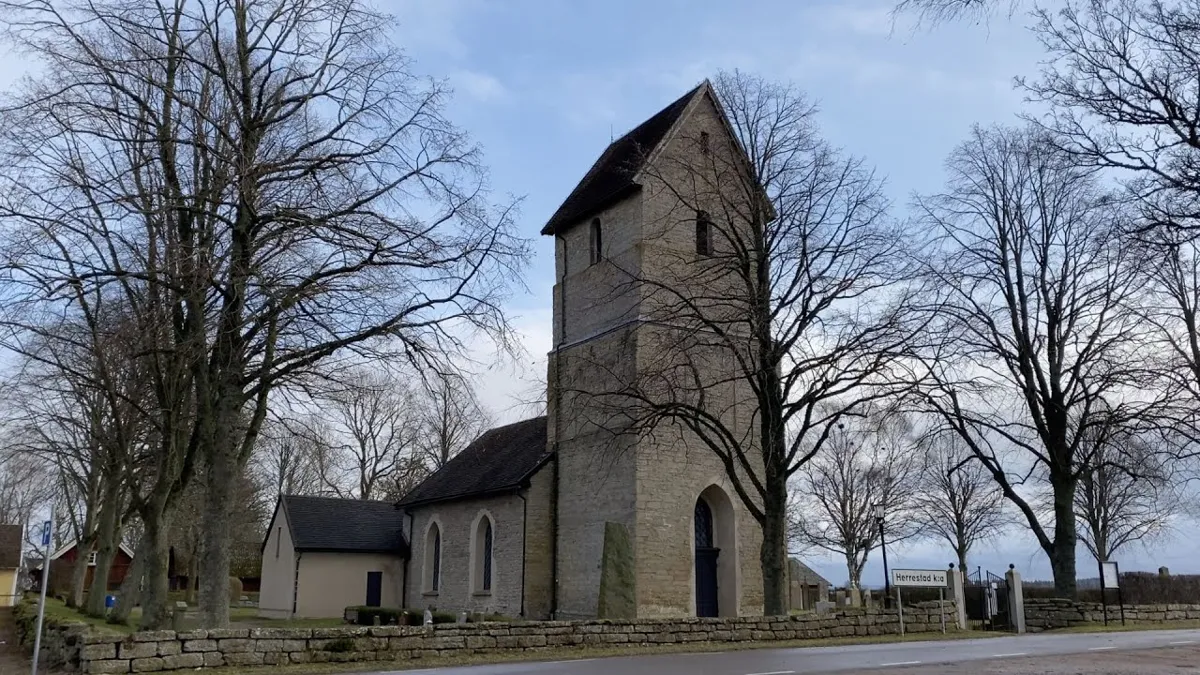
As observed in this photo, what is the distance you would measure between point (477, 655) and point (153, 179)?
1049cm

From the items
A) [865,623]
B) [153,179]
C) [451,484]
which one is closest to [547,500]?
[451,484]

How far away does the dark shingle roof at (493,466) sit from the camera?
3086cm

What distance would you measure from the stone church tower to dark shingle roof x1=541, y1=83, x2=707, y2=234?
9cm

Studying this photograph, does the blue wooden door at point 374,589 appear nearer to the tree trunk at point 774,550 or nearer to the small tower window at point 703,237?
the small tower window at point 703,237

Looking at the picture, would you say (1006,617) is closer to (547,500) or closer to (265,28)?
(547,500)

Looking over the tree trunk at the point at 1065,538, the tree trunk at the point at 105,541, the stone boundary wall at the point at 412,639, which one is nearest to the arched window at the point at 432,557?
the tree trunk at the point at 105,541

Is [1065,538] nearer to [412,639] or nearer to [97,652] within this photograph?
[412,639]

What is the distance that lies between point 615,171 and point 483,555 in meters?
14.0

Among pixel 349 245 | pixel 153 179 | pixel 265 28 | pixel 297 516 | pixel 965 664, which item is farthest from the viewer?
pixel 297 516

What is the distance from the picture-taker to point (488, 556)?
3238cm

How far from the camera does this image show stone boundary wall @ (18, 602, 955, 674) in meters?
12.7

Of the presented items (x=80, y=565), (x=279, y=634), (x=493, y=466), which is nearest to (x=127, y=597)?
(x=80, y=565)

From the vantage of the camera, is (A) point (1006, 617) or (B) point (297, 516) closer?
(A) point (1006, 617)

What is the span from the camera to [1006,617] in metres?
24.2
